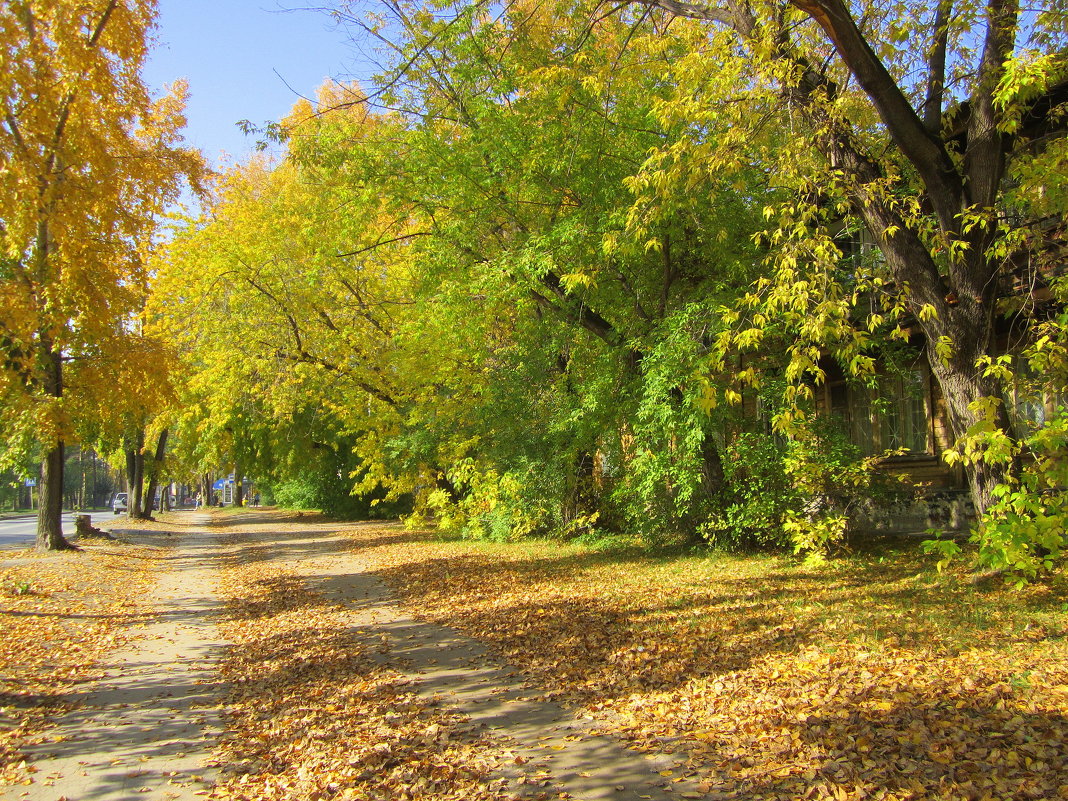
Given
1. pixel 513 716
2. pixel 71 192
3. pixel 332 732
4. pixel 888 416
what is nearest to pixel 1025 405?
pixel 888 416

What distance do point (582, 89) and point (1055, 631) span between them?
9.92 metres

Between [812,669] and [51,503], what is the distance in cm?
1700

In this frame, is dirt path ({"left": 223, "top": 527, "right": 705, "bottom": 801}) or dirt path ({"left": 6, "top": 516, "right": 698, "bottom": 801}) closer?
dirt path ({"left": 223, "top": 527, "right": 705, "bottom": 801})

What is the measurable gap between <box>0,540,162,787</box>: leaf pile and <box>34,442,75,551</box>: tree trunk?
1.38 ft

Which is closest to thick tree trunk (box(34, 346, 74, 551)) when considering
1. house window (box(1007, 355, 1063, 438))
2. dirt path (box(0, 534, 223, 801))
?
dirt path (box(0, 534, 223, 801))

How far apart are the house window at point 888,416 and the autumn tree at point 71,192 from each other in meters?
12.4

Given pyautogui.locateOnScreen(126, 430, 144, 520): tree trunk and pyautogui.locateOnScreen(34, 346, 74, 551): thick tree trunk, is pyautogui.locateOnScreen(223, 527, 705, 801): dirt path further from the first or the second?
pyautogui.locateOnScreen(126, 430, 144, 520): tree trunk

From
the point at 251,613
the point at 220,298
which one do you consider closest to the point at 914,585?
the point at 251,613

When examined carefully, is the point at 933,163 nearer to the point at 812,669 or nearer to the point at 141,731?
the point at 812,669

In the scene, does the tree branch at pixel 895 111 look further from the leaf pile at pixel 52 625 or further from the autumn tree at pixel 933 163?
the leaf pile at pixel 52 625

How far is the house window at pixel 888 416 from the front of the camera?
47.4 ft

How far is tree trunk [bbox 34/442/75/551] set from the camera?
53.7ft

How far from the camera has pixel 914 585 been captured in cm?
928

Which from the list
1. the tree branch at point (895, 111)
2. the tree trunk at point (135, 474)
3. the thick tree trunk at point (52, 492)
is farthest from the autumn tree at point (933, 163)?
the tree trunk at point (135, 474)
